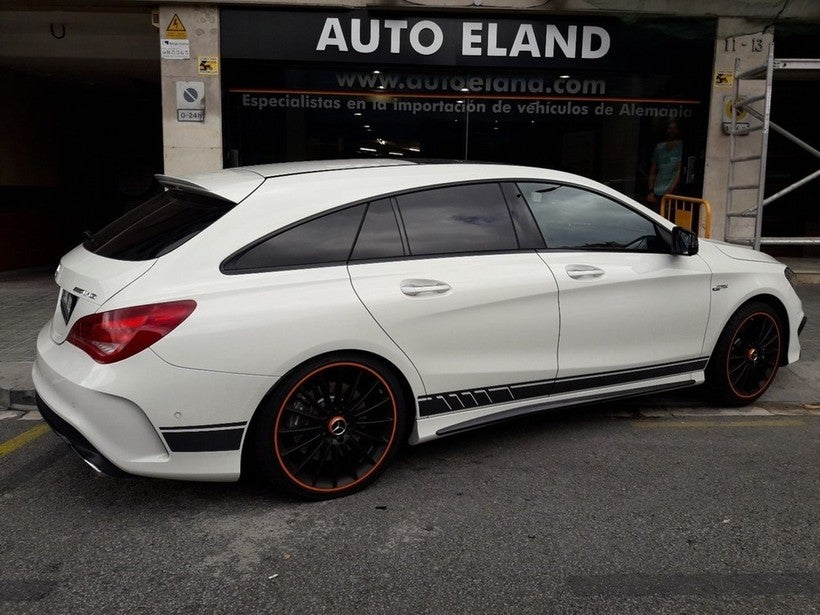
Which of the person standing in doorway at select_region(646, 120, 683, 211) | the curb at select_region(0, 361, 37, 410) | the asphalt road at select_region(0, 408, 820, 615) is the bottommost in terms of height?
the asphalt road at select_region(0, 408, 820, 615)

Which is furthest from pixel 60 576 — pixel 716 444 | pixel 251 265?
pixel 716 444

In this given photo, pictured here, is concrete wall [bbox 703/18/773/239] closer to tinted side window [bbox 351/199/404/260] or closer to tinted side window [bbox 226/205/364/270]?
tinted side window [bbox 351/199/404/260]

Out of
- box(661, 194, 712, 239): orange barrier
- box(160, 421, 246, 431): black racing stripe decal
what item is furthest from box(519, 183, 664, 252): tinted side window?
box(661, 194, 712, 239): orange barrier

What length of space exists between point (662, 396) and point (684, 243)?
138cm

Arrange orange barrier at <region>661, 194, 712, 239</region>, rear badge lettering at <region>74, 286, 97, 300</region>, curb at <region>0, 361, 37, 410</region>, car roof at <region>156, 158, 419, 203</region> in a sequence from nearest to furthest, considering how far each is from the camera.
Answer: rear badge lettering at <region>74, 286, 97, 300</region>
car roof at <region>156, 158, 419, 203</region>
curb at <region>0, 361, 37, 410</region>
orange barrier at <region>661, 194, 712, 239</region>

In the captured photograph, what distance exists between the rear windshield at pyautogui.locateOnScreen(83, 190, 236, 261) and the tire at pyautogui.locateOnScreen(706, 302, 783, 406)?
10.8ft

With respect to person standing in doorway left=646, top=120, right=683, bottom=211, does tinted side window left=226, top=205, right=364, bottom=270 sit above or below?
below

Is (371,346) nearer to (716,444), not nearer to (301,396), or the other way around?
(301,396)

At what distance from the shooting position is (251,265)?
370 cm

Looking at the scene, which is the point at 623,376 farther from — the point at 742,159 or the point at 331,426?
the point at 742,159

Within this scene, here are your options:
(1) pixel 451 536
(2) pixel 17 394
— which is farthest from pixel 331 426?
(2) pixel 17 394

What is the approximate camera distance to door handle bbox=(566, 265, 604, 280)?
14.6ft

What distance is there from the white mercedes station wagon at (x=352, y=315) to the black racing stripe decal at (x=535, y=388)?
13 millimetres

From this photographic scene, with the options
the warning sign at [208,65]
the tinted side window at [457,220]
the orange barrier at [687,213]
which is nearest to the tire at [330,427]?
the tinted side window at [457,220]
